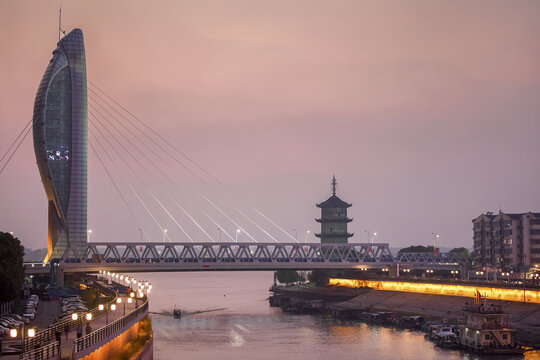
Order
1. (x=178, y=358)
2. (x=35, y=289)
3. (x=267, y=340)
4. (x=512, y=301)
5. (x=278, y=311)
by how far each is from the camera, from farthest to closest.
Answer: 1. (x=278, y=311)
2. (x=35, y=289)
3. (x=512, y=301)
4. (x=267, y=340)
5. (x=178, y=358)

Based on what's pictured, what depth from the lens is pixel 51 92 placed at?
162125mm

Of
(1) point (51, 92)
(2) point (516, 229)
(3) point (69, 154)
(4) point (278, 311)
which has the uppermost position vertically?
(1) point (51, 92)

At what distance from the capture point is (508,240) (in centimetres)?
16100

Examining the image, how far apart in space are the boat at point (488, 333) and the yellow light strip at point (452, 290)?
13086 mm

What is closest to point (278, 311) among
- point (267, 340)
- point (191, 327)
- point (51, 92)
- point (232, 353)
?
point (191, 327)

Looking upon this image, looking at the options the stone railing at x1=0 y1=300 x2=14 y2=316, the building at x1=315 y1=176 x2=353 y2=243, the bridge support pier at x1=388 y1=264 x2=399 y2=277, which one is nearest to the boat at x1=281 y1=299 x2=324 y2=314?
the bridge support pier at x1=388 y1=264 x2=399 y2=277

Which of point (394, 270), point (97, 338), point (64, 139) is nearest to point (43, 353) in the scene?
point (97, 338)

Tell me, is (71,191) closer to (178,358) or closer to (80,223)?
(80,223)

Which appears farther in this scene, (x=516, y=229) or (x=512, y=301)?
(x=516, y=229)

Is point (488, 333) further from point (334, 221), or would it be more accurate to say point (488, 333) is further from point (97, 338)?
point (334, 221)

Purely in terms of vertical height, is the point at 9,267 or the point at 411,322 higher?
the point at 9,267

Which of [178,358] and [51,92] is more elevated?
[51,92]

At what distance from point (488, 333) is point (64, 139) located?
109m

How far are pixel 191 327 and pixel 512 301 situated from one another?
38851 mm
